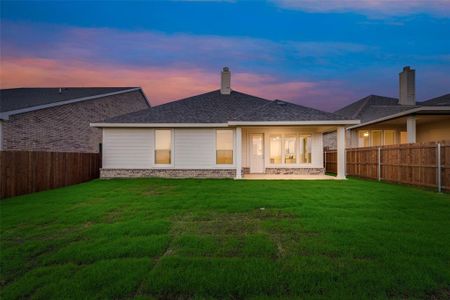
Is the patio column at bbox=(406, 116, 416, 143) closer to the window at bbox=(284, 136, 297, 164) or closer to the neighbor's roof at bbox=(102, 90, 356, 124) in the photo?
the neighbor's roof at bbox=(102, 90, 356, 124)

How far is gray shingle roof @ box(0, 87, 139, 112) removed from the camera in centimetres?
1455

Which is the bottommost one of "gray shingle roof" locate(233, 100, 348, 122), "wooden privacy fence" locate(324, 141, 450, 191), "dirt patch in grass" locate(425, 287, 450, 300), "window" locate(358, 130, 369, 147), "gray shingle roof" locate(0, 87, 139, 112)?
"dirt patch in grass" locate(425, 287, 450, 300)

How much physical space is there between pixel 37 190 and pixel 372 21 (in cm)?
2026

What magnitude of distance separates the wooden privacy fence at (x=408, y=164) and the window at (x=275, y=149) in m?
4.63

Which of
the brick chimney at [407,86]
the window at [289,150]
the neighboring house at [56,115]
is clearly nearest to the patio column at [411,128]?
the window at [289,150]

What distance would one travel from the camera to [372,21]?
16.6 meters

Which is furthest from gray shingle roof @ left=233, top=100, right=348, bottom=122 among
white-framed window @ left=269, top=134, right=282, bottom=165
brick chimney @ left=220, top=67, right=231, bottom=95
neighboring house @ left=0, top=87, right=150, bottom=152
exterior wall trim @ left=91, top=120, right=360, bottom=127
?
neighboring house @ left=0, top=87, right=150, bottom=152

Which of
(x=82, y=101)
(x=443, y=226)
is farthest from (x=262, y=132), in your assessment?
(x=82, y=101)

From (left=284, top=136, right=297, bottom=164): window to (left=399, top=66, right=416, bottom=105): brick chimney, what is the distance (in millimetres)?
10744

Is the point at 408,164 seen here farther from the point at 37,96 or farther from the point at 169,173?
the point at 37,96

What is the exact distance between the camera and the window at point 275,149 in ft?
52.2

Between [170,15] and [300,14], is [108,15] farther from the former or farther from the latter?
[300,14]

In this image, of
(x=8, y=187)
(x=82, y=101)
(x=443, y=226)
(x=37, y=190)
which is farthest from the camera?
(x=82, y=101)

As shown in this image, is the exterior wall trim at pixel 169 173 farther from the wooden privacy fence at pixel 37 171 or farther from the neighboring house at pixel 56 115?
the neighboring house at pixel 56 115
